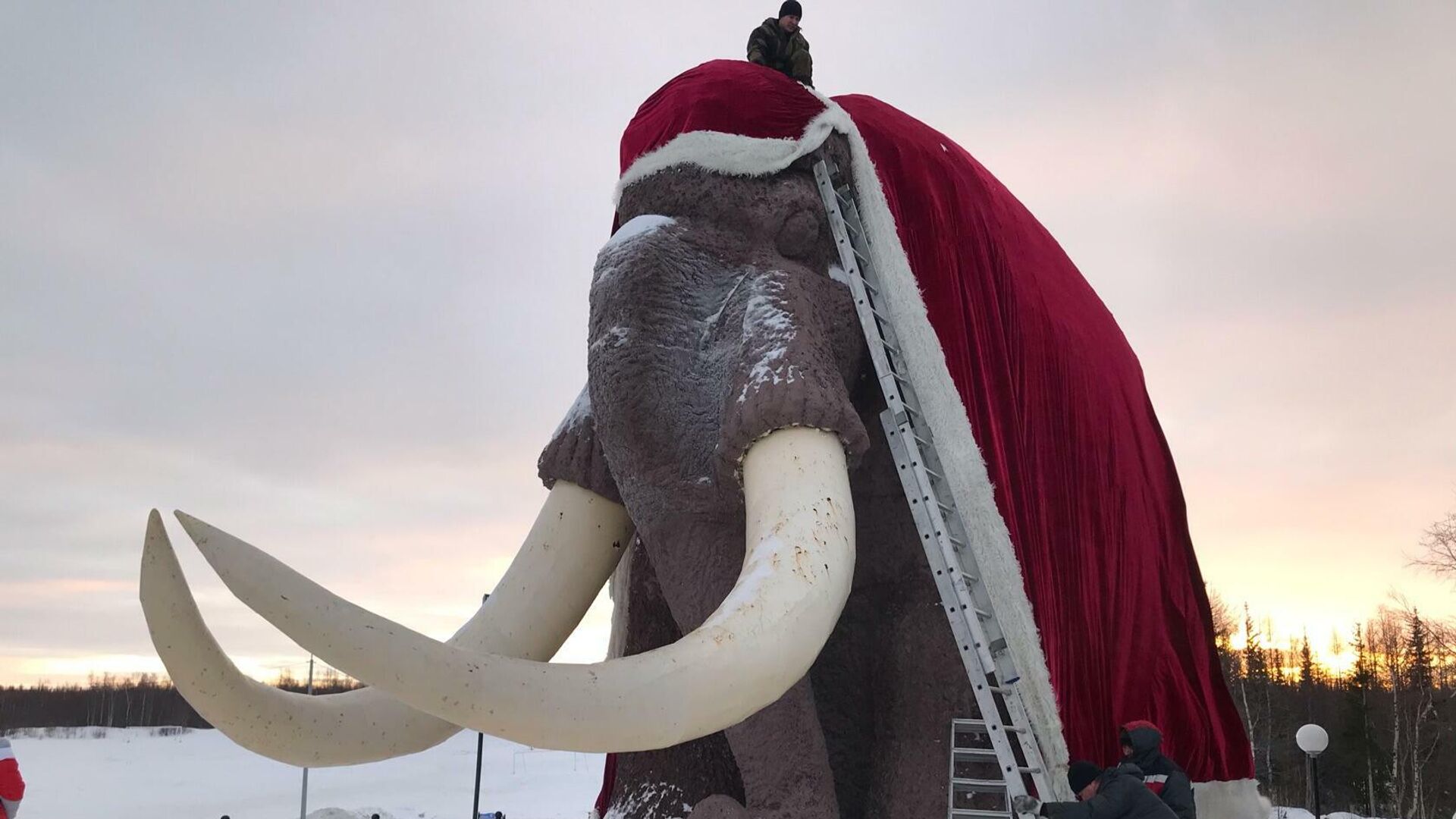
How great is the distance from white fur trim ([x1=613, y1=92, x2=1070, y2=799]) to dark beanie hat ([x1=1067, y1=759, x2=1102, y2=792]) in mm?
66

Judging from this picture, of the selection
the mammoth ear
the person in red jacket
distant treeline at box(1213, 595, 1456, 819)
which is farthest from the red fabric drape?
distant treeline at box(1213, 595, 1456, 819)

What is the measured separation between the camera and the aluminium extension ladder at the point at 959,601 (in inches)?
141

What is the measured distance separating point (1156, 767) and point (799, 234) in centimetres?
202

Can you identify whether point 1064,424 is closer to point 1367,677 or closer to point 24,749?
point 1367,677

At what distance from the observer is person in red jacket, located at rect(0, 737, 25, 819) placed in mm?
6004

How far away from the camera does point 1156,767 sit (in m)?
3.79

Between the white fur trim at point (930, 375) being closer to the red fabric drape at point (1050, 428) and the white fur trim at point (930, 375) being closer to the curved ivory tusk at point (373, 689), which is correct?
the red fabric drape at point (1050, 428)

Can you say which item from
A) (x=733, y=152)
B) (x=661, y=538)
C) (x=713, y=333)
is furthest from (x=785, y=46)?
(x=661, y=538)

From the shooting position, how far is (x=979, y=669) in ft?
11.9

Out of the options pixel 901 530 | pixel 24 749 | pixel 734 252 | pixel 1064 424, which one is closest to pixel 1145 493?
pixel 1064 424

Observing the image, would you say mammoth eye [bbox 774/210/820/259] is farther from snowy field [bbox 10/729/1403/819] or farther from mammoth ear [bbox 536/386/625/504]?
snowy field [bbox 10/729/1403/819]

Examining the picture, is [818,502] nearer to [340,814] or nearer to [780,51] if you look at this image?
[780,51]

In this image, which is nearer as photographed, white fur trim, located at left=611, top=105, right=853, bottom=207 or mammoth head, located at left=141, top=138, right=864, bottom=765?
mammoth head, located at left=141, top=138, right=864, bottom=765

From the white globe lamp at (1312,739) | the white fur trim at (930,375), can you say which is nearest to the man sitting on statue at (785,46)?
the white fur trim at (930,375)
